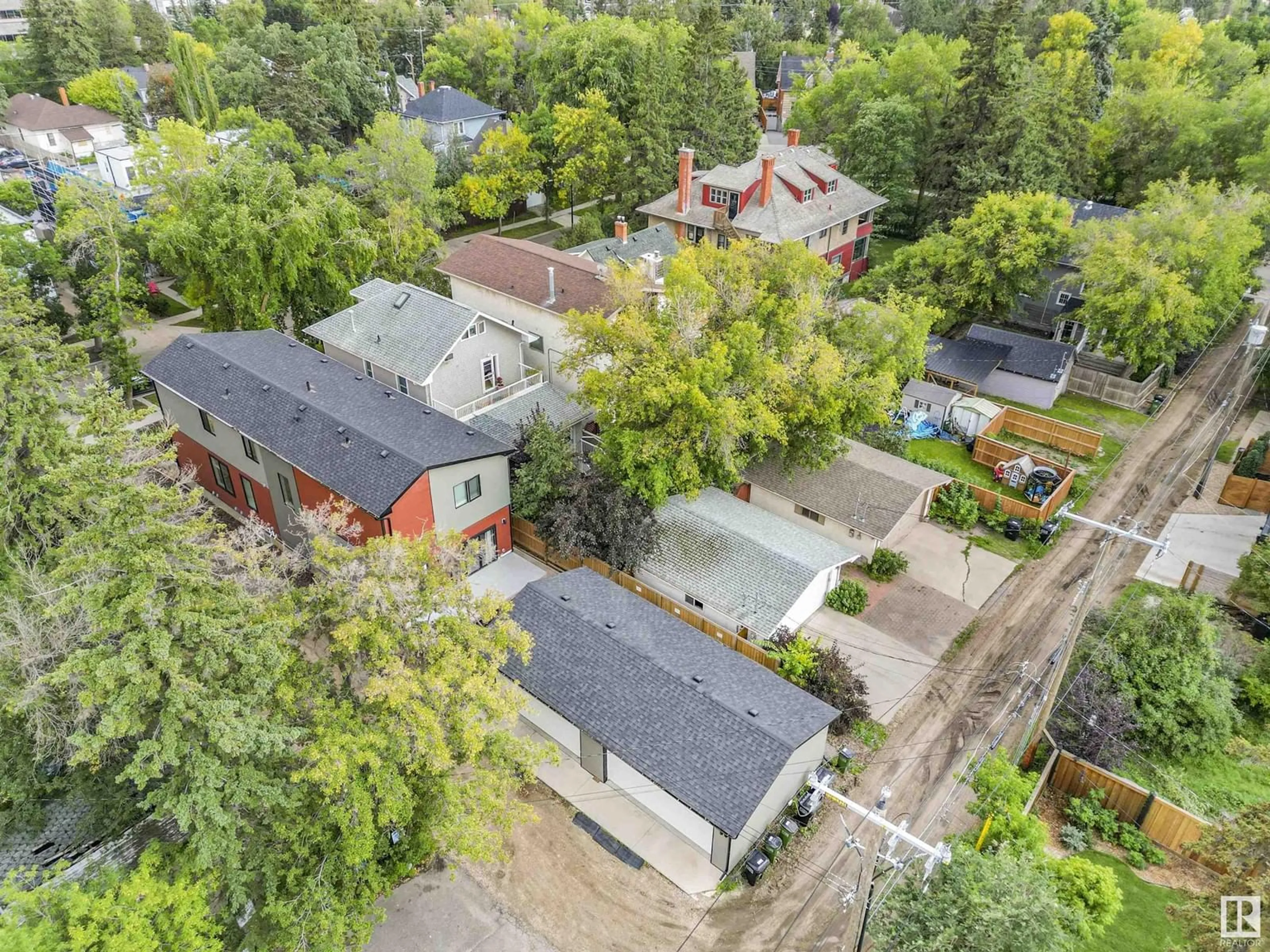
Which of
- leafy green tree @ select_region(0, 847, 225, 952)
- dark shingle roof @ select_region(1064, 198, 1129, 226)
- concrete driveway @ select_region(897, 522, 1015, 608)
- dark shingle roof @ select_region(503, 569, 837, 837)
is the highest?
dark shingle roof @ select_region(1064, 198, 1129, 226)

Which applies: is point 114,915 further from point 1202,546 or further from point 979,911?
point 1202,546

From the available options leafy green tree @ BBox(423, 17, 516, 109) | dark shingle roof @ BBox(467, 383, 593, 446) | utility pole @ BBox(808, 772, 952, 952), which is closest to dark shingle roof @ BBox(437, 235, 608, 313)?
dark shingle roof @ BBox(467, 383, 593, 446)

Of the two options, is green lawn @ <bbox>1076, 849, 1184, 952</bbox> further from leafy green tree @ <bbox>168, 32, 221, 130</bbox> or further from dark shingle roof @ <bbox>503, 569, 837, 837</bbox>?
leafy green tree @ <bbox>168, 32, 221, 130</bbox>

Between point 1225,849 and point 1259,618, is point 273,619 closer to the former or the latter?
point 1225,849

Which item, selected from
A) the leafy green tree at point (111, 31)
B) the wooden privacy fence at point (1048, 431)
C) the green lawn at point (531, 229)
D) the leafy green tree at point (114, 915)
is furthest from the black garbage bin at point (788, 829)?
the leafy green tree at point (111, 31)

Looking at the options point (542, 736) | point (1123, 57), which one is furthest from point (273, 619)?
point (1123, 57)

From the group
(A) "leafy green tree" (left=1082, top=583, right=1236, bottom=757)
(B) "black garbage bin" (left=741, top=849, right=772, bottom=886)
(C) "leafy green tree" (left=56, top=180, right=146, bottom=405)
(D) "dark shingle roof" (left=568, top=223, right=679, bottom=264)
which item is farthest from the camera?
(D) "dark shingle roof" (left=568, top=223, right=679, bottom=264)
